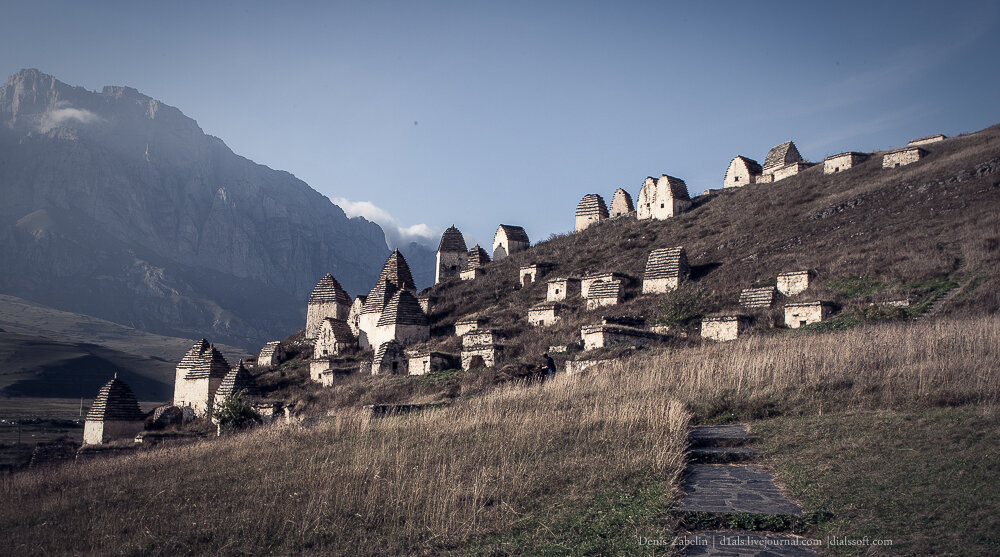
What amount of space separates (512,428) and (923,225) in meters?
23.5

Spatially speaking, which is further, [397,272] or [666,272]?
[397,272]

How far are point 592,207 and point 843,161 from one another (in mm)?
16764

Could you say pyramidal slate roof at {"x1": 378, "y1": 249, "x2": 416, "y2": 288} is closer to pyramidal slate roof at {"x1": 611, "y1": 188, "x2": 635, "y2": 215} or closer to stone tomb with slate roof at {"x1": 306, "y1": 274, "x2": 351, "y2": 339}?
stone tomb with slate roof at {"x1": 306, "y1": 274, "x2": 351, "y2": 339}

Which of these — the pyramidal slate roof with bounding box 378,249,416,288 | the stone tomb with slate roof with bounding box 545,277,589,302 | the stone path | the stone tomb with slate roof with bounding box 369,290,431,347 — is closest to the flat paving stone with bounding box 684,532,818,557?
the stone path

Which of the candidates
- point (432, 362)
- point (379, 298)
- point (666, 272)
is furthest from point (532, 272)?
point (432, 362)

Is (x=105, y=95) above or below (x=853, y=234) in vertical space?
above

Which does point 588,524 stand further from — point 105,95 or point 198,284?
point 105,95

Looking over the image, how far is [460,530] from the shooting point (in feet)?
23.6

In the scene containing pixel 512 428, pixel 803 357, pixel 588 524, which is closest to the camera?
pixel 588 524

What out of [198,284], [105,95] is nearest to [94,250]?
[198,284]

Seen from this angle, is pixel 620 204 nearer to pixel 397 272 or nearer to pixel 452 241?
pixel 452 241

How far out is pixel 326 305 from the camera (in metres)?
37.5

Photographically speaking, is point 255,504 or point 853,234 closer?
point 255,504

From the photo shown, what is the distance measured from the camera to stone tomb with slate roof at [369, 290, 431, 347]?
30.1 metres
